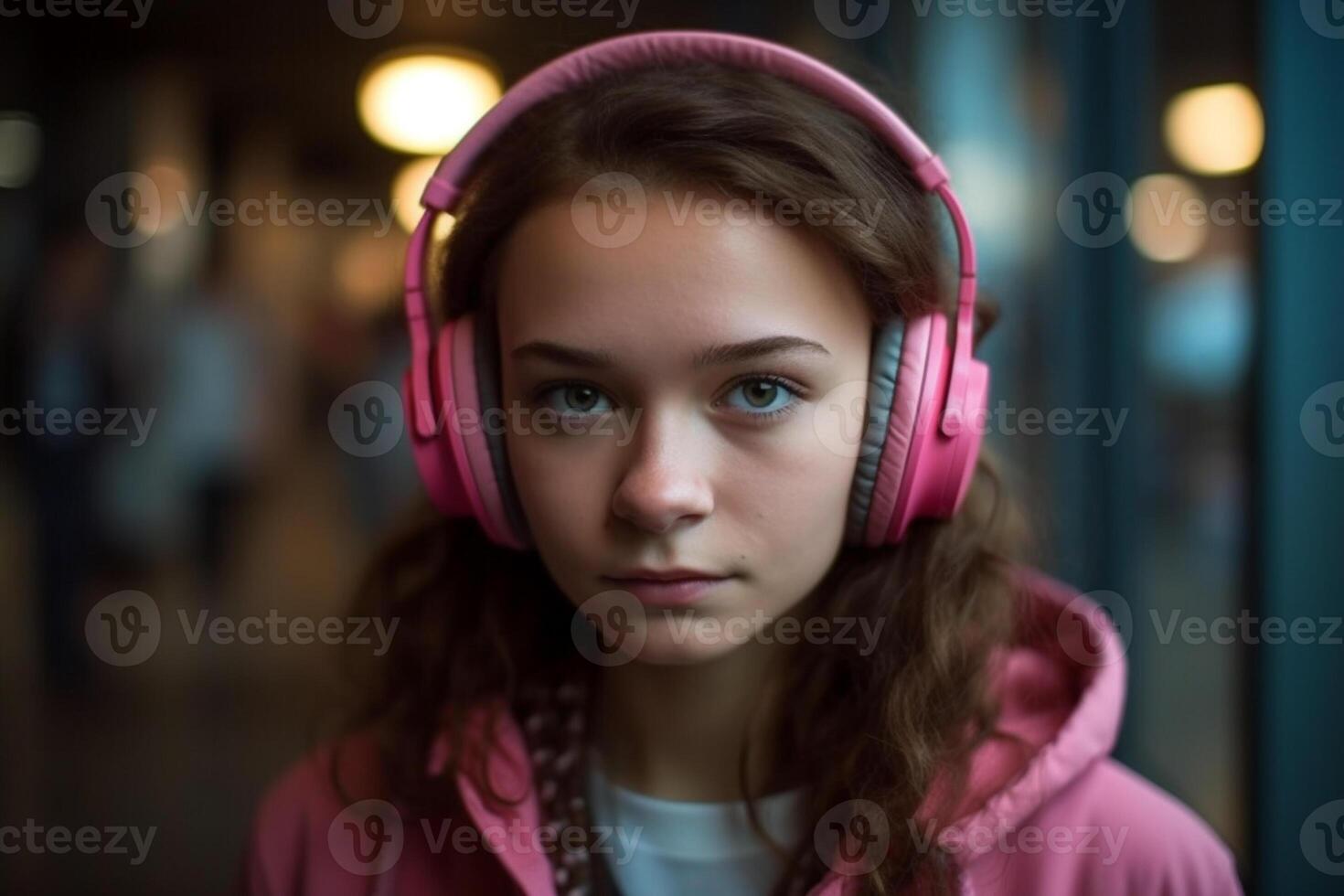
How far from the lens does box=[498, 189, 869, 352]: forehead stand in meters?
0.85

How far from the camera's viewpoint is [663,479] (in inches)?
33.2

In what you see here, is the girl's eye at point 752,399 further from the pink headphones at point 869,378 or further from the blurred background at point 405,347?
the blurred background at point 405,347

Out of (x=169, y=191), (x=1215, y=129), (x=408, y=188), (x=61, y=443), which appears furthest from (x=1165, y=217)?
(x=169, y=191)

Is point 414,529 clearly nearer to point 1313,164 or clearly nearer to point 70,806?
point 1313,164

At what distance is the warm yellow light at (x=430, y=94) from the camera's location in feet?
11.8

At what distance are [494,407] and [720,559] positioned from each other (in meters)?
0.28

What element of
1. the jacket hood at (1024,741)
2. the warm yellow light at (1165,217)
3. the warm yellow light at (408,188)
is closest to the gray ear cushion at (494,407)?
the jacket hood at (1024,741)

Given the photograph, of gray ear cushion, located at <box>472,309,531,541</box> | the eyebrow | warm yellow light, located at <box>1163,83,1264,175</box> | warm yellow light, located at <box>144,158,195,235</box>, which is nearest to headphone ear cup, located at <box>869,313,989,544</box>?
the eyebrow

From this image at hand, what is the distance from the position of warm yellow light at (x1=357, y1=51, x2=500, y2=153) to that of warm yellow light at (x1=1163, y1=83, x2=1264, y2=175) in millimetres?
2403

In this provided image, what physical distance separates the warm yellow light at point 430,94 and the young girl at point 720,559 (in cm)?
274

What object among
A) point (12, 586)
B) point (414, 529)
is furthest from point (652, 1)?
point (12, 586)

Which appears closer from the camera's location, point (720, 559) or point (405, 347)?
point (720, 559)

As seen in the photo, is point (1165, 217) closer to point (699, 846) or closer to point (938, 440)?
point (938, 440)

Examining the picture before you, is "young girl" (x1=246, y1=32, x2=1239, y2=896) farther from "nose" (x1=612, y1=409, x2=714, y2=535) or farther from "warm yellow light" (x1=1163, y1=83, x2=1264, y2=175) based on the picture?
"warm yellow light" (x1=1163, y1=83, x2=1264, y2=175)
